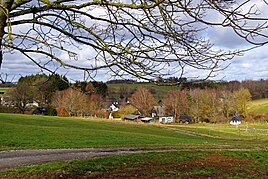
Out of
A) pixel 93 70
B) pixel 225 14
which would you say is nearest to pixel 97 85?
pixel 93 70

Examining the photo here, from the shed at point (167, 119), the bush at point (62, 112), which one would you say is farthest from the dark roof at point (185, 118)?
the bush at point (62, 112)

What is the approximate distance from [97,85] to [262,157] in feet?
34.9

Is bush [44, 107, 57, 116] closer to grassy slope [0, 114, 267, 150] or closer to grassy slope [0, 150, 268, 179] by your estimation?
grassy slope [0, 114, 267, 150]

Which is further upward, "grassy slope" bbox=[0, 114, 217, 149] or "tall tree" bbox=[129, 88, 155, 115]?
"tall tree" bbox=[129, 88, 155, 115]

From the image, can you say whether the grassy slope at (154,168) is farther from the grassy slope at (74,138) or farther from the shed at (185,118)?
the shed at (185,118)

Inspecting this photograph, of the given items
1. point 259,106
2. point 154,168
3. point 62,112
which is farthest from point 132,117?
point 154,168

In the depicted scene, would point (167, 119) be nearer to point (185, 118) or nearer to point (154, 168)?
point (185, 118)

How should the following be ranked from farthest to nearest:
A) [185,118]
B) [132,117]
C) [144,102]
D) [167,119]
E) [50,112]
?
[167,119] → [185,118] → [132,117] → [144,102] → [50,112]

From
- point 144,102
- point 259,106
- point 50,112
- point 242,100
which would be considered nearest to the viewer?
point 50,112

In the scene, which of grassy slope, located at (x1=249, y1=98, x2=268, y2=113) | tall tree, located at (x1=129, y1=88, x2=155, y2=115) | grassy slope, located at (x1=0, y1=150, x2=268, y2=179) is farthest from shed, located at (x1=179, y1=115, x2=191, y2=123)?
grassy slope, located at (x1=0, y1=150, x2=268, y2=179)

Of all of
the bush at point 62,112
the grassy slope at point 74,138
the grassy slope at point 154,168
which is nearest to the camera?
the grassy slope at point 154,168

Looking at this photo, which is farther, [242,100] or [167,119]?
[167,119]

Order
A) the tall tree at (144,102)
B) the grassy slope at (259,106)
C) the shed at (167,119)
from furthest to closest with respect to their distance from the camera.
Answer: the shed at (167,119), the grassy slope at (259,106), the tall tree at (144,102)

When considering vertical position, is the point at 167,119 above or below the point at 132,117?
below
